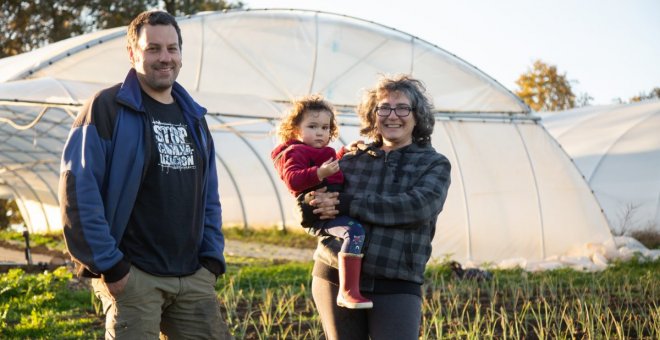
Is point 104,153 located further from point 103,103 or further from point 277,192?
point 277,192

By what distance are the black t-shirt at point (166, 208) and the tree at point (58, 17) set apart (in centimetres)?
2336

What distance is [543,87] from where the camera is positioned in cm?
2875

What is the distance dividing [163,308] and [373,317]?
78 centimetres

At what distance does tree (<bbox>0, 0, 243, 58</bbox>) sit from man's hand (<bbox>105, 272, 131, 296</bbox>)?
23.6 m

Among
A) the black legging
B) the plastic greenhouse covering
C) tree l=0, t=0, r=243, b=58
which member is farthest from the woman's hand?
tree l=0, t=0, r=243, b=58

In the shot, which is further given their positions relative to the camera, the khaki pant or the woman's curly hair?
the woman's curly hair

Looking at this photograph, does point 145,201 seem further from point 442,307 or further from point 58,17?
point 58,17

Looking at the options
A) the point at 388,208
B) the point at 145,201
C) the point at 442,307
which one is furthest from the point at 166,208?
the point at 442,307

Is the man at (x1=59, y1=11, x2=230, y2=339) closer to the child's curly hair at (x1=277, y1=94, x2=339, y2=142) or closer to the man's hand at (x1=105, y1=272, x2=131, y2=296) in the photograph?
the man's hand at (x1=105, y1=272, x2=131, y2=296)

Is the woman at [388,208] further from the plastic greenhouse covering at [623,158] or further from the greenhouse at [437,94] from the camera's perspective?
the plastic greenhouse covering at [623,158]

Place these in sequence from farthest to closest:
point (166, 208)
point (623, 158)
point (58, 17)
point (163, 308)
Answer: point (58, 17), point (623, 158), point (163, 308), point (166, 208)

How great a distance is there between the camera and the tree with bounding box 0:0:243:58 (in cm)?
2627

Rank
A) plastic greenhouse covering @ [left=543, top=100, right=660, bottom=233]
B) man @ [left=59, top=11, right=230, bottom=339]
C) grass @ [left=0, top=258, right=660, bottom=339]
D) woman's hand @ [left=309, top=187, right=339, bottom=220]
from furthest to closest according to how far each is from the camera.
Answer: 1. plastic greenhouse covering @ [left=543, top=100, right=660, bottom=233]
2. grass @ [left=0, top=258, right=660, bottom=339]
3. woman's hand @ [left=309, top=187, right=339, bottom=220]
4. man @ [left=59, top=11, right=230, bottom=339]

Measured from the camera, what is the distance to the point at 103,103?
3.01m
